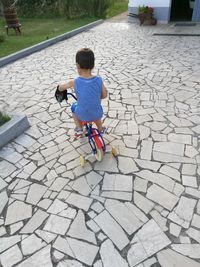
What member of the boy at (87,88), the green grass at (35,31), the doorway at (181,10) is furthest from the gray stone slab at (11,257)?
the doorway at (181,10)

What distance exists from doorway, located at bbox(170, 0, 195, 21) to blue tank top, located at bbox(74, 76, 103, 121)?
1209 centimetres

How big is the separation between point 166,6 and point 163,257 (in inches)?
490

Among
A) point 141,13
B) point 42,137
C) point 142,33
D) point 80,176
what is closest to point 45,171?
point 80,176

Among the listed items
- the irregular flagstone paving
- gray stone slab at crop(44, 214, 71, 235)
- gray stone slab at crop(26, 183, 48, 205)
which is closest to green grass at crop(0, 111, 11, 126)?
the irregular flagstone paving

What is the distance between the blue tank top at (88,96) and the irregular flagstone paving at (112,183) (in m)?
0.75

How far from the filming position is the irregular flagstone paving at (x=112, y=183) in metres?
2.44

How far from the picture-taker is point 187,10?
15.0m

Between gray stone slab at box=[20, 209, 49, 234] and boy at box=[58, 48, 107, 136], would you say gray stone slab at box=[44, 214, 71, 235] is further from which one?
boy at box=[58, 48, 107, 136]

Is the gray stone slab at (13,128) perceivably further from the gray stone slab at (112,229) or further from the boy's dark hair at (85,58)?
the gray stone slab at (112,229)

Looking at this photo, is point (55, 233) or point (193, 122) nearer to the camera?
point (55, 233)

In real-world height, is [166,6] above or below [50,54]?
above

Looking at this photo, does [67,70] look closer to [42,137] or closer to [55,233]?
[42,137]

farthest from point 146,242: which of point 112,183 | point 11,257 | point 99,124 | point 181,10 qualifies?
point 181,10

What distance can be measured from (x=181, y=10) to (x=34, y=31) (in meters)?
9.23
